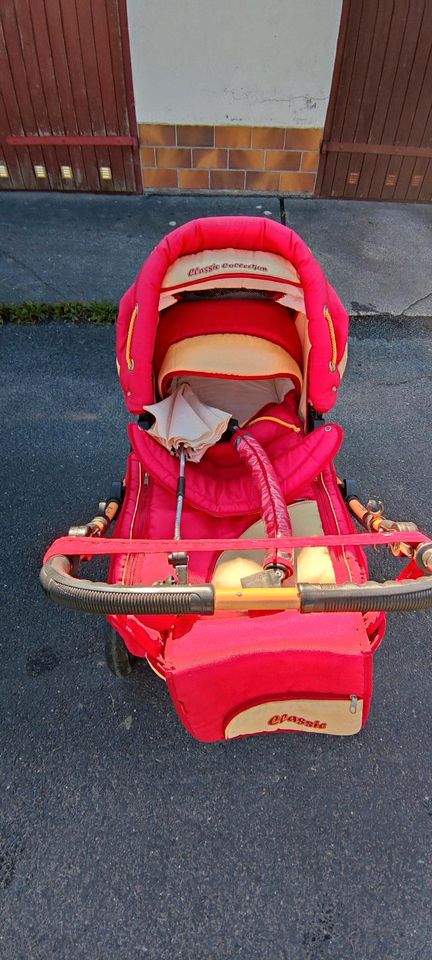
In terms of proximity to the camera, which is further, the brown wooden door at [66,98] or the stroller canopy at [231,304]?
the brown wooden door at [66,98]

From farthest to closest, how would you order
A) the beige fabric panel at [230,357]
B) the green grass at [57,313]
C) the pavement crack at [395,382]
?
the green grass at [57,313]
the pavement crack at [395,382]
the beige fabric panel at [230,357]

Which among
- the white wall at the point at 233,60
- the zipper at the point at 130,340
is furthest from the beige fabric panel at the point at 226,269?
the white wall at the point at 233,60

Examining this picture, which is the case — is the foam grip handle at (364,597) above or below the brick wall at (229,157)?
above

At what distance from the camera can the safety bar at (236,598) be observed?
123 centimetres

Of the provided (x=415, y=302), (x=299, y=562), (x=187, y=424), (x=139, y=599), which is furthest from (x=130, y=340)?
(x=415, y=302)

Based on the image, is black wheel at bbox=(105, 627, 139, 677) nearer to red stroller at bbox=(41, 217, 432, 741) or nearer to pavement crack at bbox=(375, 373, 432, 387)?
red stroller at bbox=(41, 217, 432, 741)

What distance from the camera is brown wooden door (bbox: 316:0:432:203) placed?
4395 millimetres

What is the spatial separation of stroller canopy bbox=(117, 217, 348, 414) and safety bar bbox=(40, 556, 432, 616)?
3.29ft

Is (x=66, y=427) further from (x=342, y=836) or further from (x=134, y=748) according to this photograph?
(x=342, y=836)

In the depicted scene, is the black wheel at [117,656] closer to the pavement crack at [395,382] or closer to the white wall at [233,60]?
the pavement crack at [395,382]

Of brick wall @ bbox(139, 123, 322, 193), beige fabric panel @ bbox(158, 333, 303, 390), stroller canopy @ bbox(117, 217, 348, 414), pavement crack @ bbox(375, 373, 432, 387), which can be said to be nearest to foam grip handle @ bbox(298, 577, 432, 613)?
stroller canopy @ bbox(117, 217, 348, 414)

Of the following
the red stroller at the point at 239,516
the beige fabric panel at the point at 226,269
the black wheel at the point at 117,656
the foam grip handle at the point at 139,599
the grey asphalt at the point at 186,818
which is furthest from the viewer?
the black wheel at the point at 117,656

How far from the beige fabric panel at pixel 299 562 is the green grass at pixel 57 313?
2.61m

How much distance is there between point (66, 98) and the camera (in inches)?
187
